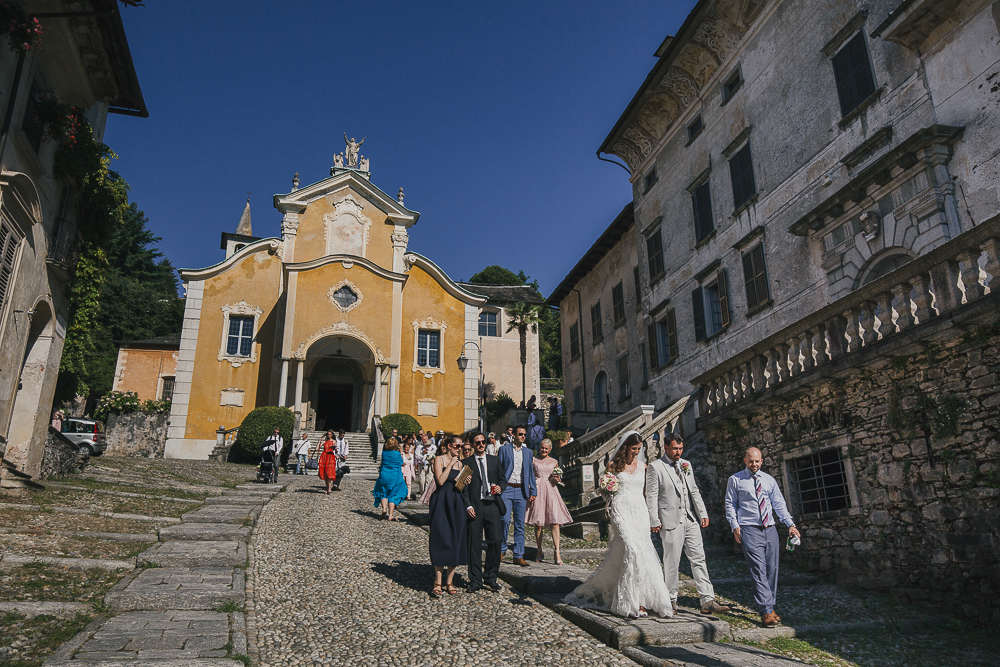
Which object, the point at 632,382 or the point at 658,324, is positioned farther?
the point at 632,382

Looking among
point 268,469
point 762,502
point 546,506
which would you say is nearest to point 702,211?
point 546,506

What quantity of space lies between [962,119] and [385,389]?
2205cm

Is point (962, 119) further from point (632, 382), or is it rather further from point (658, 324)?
point (632, 382)

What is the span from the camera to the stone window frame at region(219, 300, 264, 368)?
2788cm

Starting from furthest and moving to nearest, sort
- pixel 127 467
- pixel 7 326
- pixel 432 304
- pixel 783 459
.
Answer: pixel 432 304, pixel 127 467, pixel 7 326, pixel 783 459

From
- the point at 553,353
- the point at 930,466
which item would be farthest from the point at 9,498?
the point at 553,353

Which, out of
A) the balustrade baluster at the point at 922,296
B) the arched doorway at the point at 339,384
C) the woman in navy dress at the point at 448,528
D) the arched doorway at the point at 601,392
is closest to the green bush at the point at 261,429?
the arched doorway at the point at 339,384

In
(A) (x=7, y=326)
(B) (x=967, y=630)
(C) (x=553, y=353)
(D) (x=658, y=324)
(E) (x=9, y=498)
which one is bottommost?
(B) (x=967, y=630)

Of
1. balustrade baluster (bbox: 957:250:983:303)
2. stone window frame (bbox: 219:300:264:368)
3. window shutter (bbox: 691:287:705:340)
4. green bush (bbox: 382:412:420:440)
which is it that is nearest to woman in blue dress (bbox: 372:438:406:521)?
balustrade baluster (bbox: 957:250:983:303)

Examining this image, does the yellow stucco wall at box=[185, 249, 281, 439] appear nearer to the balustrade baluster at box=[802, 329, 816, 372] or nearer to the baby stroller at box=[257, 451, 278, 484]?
the baby stroller at box=[257, 451, 278, 484]

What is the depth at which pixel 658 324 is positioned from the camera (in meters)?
21.1

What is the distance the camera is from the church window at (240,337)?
2818 centimetres

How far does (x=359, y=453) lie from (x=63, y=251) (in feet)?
43.6

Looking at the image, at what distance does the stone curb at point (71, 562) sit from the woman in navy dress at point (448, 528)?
338cm
